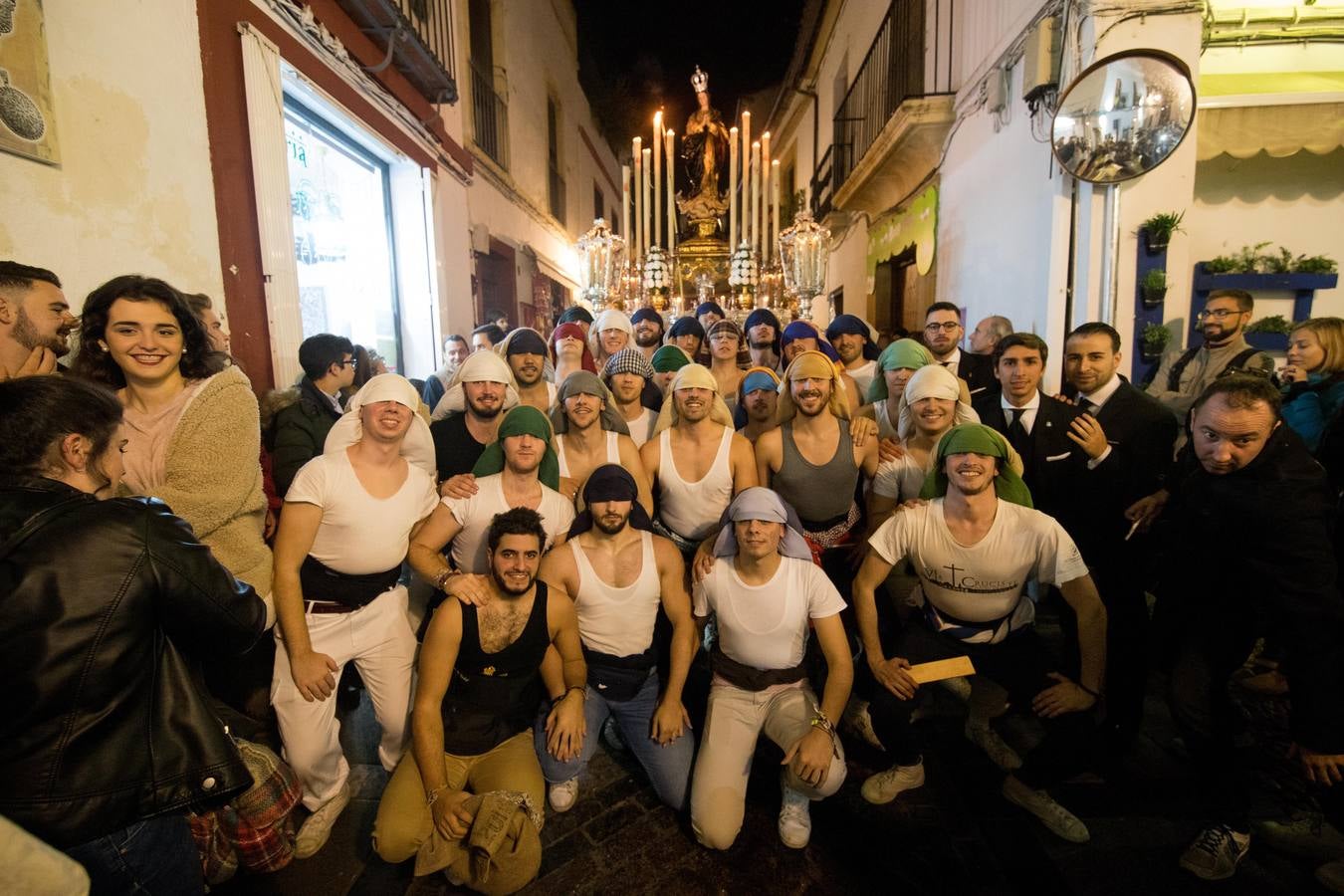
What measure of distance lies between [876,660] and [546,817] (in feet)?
5.63

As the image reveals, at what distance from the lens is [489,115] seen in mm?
10250

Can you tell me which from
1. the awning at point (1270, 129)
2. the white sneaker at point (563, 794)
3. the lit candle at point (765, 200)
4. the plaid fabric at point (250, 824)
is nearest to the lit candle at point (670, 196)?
the lit candle at point (765, 200)

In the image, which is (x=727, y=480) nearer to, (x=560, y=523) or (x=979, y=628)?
(x=560, y=523)

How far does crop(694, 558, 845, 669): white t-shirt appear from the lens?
8.93ft

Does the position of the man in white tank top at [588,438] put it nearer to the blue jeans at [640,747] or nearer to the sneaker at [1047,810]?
the blue jeans at [640,747]

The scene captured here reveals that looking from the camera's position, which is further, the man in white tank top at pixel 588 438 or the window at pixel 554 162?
the window at pixel 554 162

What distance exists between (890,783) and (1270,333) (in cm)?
633

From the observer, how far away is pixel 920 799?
8.87 ft

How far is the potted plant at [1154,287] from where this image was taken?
5.00 metres

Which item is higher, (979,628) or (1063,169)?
(1063,169)

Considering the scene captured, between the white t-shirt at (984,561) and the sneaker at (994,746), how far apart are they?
1.78 feet

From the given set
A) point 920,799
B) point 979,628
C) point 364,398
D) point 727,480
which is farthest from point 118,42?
point 920,799

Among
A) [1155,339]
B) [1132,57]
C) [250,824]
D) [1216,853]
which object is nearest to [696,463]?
[250,824]

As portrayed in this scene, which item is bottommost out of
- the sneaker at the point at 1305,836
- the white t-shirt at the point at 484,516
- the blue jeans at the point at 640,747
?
the sneaker at the point at 1305,836
